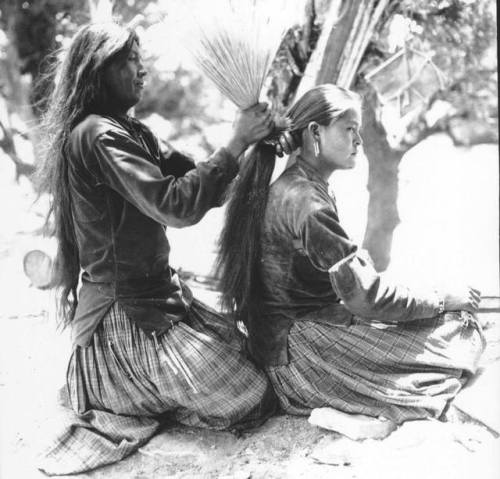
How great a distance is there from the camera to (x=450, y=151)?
999 centimetres

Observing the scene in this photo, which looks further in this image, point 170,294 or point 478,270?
point 478,270

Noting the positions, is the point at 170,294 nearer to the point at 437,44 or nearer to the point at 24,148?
the point at 437,44

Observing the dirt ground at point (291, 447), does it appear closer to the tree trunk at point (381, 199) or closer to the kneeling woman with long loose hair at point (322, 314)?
the kneeling woman with long loose hair at point (322, 314)

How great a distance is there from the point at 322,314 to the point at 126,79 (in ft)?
3.87

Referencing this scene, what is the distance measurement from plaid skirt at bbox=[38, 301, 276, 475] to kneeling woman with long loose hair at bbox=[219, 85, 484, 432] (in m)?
0.17

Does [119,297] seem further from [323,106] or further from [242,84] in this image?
[323,106]

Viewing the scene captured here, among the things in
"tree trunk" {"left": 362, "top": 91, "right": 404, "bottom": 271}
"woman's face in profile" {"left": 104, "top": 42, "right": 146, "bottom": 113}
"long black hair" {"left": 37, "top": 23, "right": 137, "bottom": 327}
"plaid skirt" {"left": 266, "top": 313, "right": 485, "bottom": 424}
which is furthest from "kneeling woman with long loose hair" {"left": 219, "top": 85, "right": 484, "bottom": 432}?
"tree trunk" {"left": 362, "top": 91, "right": 404, "bottom": 271}

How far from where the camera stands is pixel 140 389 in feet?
7.70

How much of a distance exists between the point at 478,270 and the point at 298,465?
4022 mm

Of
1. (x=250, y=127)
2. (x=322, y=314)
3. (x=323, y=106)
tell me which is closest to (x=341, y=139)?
(x=323, y=106)

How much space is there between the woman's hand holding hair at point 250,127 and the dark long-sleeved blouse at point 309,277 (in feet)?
0.80

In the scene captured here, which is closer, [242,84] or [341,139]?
[242,84]

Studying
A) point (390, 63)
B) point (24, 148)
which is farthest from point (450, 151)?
point (24, 148)

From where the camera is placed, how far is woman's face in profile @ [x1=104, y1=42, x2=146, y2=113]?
227 cm
